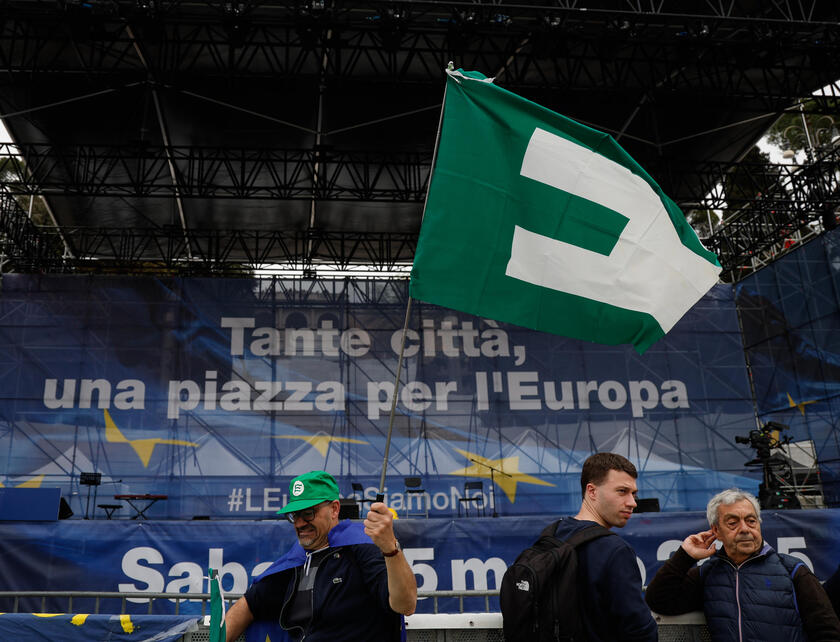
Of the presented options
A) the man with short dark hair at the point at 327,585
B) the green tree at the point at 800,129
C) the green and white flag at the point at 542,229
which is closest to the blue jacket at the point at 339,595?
the man with short dark hair at the point at 327,585

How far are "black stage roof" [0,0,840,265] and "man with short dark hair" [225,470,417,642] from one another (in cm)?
848

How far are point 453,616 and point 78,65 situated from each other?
40.4 feet

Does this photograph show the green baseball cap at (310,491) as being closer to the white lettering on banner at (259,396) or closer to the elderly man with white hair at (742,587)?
the elderly man with white hair at (742,587)

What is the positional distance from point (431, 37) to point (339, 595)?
37.1 ft

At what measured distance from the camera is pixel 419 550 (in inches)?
345

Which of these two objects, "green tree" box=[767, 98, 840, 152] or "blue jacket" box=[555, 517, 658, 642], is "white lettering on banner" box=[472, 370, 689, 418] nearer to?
"green tree" box=[767, 98, 840, 152]

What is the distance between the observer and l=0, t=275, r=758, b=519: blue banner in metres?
13.6

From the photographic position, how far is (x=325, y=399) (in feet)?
47.6

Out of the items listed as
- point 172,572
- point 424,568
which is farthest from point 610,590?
point 172,572

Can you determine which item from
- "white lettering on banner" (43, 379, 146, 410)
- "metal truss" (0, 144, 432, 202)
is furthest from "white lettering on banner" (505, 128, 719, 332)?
"white lettering on banner" (43, 379, 146, 410)

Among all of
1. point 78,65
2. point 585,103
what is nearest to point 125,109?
point 78,65

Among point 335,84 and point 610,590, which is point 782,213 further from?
point 610,590

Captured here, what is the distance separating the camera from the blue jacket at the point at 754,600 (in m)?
2.39

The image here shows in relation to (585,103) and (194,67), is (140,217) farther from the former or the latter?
(585,103)
